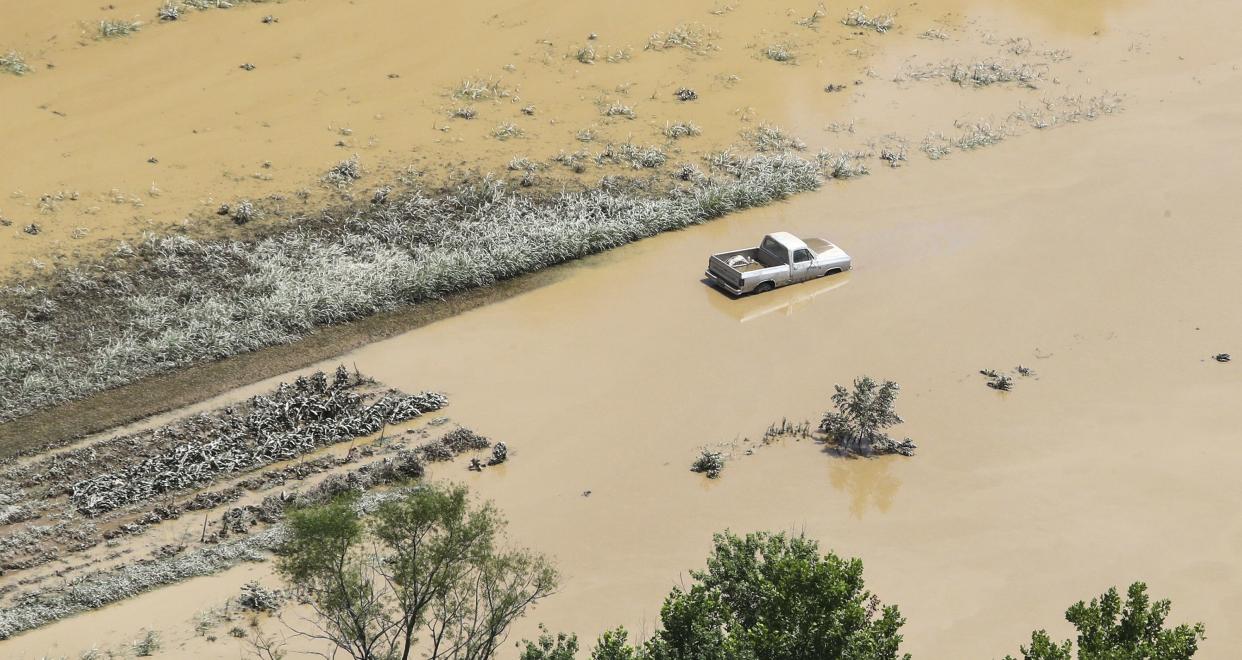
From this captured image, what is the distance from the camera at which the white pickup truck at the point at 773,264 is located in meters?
25.3

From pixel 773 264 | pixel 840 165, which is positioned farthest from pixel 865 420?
pixel 840 165

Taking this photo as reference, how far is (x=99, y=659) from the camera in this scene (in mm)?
15672

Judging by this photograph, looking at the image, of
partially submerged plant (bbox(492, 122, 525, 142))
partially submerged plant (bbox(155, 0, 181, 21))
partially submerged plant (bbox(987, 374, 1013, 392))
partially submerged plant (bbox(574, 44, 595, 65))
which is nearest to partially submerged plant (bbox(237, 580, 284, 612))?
partially submerged plant (bbox(987, 374, 1013, 392))

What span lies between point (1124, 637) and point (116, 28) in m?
29.7

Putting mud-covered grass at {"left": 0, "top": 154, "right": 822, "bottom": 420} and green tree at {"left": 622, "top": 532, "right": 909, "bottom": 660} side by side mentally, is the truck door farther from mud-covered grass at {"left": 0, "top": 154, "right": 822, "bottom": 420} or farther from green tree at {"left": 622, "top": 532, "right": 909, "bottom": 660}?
green tree at {"left": 622, "top": 532, "right": 909, "bottom": 660}

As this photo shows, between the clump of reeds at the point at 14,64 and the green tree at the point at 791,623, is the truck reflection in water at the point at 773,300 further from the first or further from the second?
the clump of reeds at the point at 14,64

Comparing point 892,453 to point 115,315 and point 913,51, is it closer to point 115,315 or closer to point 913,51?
point 115,315

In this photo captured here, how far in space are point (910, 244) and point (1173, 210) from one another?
6894 mm

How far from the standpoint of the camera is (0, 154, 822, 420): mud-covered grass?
22.2 m

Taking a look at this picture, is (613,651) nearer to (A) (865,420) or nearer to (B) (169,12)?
(A) (865,420)

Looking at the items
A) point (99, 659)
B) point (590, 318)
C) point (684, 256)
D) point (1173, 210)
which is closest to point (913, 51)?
point (1173, 210)

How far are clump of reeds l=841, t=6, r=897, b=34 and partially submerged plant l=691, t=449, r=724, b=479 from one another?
71.8ft

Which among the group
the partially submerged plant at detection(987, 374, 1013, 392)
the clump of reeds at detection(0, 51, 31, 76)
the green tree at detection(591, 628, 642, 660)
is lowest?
the partially submerged plant at detection(987, 374, 1013, 392)

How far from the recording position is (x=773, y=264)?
26.0 metres
